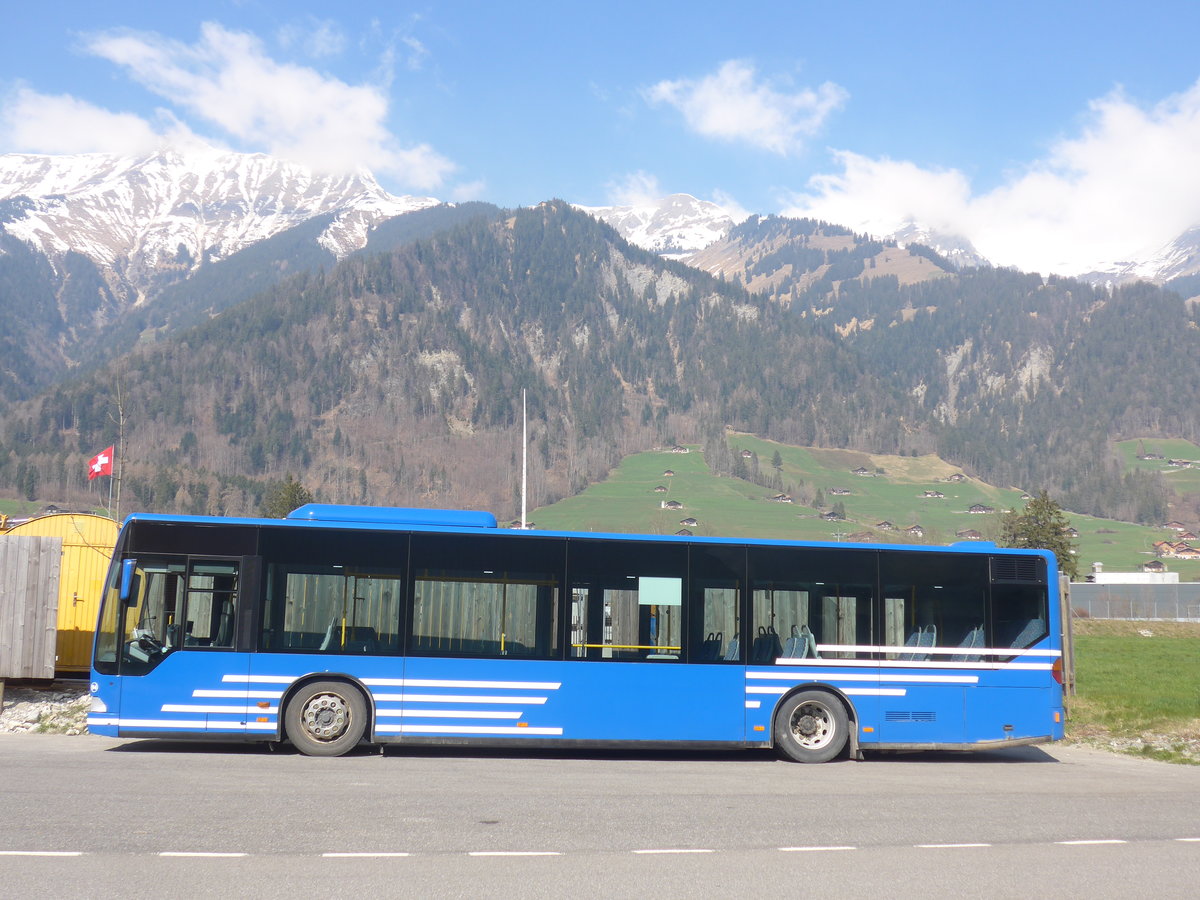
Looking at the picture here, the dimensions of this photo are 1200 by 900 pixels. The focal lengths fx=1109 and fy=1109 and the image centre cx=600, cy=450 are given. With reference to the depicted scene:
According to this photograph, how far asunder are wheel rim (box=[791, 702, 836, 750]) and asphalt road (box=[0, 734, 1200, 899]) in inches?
30.4

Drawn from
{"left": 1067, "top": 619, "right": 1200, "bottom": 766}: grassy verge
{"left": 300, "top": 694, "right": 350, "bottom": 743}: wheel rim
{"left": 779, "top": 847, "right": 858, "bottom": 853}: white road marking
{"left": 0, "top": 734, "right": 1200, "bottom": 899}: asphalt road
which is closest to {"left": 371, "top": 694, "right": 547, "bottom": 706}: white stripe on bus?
{"left": 300, "top": 694, "right": 350, "bottom": 743}: wheel rim

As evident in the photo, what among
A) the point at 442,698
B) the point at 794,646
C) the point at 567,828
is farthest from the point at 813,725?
the point at 567,828

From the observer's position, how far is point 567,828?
1012 centimetres

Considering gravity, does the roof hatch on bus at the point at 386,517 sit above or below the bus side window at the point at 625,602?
above

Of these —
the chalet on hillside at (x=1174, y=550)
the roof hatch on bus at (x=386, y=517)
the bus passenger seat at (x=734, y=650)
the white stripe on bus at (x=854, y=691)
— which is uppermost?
the chalet on hillside at (x=1174, y=550)

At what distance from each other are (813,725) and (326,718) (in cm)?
685

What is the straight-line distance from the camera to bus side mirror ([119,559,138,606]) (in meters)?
14.8

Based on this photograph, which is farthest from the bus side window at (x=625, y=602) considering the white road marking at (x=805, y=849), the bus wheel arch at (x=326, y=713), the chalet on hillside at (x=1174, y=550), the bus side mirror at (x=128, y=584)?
the chalet on hillside at (x=1174, y=550)

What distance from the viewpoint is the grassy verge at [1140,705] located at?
61.1ft

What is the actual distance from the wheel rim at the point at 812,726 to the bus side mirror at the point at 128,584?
30.4 ft

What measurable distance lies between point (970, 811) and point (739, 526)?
15561 cm

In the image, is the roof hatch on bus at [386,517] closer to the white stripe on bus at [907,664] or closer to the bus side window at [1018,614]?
the white stripe on bus at [907,664]

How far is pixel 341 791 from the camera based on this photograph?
11875 mm

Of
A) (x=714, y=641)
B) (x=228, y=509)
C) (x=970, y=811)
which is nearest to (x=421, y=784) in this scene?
(x=714, y=641)
